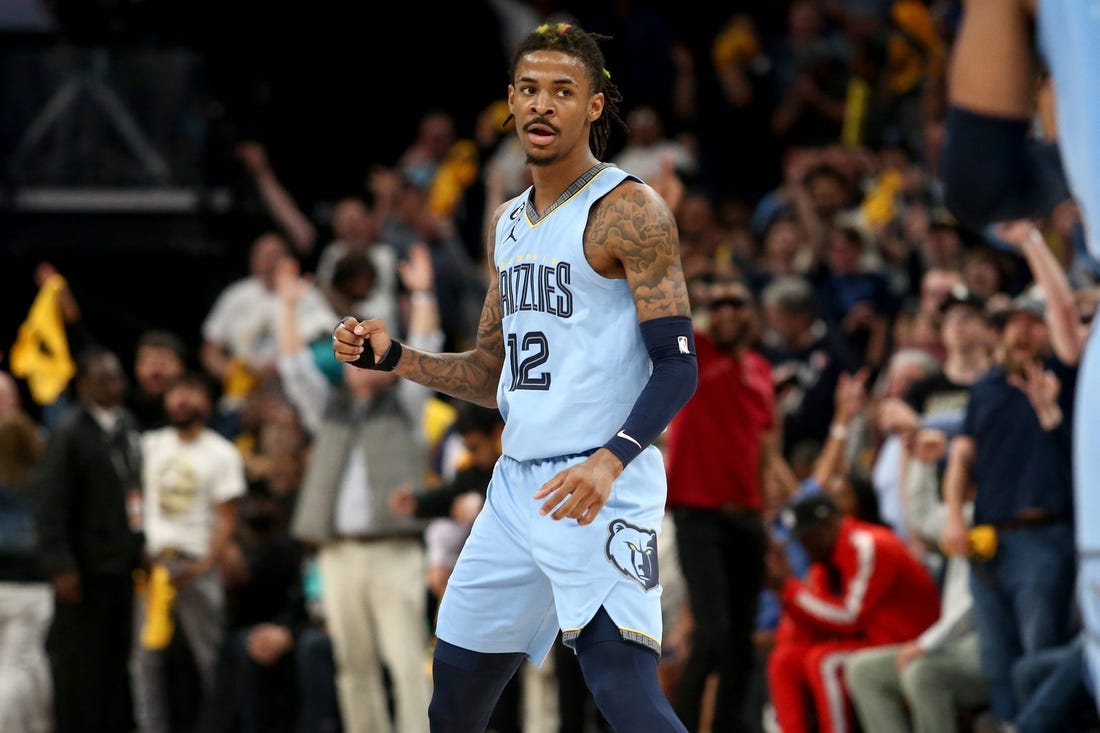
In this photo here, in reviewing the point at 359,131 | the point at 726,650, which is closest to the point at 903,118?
the point at 359,131

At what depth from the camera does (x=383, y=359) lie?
4402 mm

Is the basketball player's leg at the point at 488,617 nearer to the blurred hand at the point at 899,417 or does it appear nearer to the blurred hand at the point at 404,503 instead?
the blurred hand at the point at 404,503

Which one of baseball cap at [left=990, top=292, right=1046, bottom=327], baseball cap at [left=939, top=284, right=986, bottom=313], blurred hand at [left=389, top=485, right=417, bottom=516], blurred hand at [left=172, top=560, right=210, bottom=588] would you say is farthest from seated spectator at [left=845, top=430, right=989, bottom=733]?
blurred hand at [left=172, top=560, right=210, bottom=588]

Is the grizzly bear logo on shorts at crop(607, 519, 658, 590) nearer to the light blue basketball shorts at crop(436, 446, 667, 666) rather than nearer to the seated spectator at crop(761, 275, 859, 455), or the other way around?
the light blue basketball shorts at crop(436, 446, 667, 666)

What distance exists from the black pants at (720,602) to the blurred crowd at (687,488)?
2 cm

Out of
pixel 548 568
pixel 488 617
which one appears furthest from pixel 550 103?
pixel 488 617

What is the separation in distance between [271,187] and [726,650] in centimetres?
675

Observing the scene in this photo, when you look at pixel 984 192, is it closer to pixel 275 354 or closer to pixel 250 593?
pixel 250 593

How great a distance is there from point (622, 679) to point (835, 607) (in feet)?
13.8

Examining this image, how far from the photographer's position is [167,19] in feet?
44.5

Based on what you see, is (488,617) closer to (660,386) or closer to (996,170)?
(660,386)

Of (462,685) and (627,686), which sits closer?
(627,686)

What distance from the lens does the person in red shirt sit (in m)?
7.30

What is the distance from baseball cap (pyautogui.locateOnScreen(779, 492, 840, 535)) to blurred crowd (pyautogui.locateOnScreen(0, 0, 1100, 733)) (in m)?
0.01
